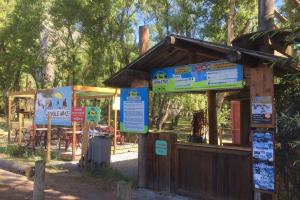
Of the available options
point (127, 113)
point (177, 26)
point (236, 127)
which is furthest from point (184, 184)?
point (177, 26)

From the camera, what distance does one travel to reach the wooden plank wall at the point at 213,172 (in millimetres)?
8211

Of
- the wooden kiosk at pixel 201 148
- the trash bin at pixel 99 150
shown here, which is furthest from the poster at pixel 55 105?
the wooden kiosk at pixel 201 148

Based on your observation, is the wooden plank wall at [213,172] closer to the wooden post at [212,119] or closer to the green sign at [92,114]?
the wooden post at [212,119]

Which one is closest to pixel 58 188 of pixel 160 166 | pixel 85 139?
pixel 160 166

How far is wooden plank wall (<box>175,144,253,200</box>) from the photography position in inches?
323

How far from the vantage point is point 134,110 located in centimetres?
1028

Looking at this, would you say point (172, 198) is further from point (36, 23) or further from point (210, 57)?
point (36, 23)

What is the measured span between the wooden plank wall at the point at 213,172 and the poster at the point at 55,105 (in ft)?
20.6

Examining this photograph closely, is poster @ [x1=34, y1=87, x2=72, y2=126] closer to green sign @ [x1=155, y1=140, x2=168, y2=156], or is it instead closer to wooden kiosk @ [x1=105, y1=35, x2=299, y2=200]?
wooden kiosk @ [x1=105, y1=35, x2=299, y2=200]

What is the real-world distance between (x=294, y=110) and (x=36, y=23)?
33852 mm

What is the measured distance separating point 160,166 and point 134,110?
4.99ft

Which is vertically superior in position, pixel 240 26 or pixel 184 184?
pixel 240 26

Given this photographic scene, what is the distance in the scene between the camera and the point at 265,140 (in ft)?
24.6

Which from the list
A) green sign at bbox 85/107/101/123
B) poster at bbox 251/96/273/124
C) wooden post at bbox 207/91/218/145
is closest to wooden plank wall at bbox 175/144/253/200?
poster at bbox 251/96/273/124
